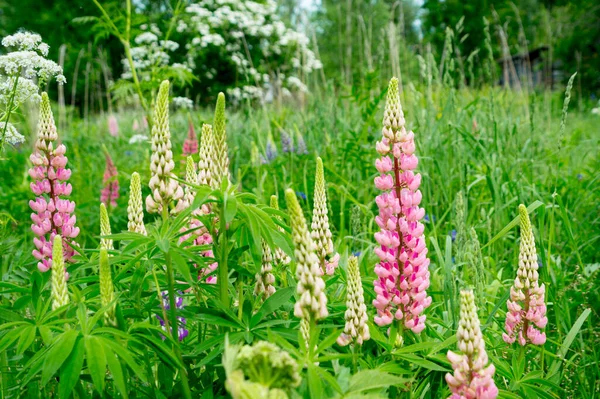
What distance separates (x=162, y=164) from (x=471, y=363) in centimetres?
101

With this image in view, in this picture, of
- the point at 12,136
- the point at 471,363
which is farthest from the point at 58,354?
the point at 12,136

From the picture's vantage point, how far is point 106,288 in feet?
4.79

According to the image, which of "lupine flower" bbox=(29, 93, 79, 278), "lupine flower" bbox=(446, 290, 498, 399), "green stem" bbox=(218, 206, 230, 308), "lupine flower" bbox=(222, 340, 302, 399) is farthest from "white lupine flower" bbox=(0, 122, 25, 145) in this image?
"lupine flower" bbox=(446, 290, 498, 399)

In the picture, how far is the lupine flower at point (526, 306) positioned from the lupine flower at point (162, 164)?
116cm

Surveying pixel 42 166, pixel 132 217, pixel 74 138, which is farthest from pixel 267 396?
pixel 74 138

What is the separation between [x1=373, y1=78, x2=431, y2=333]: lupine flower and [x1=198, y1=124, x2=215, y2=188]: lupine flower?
0.52m

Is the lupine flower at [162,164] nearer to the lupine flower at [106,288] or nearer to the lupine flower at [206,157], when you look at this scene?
the lupine flower at [206,157]

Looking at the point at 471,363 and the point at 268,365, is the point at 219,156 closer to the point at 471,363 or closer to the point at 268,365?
the point at 268,365

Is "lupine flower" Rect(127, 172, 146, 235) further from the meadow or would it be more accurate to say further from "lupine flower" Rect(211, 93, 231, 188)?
"lupine flower" Rect(211, 93, 231, 188)

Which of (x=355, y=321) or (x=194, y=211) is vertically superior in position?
(x=194, y=211)

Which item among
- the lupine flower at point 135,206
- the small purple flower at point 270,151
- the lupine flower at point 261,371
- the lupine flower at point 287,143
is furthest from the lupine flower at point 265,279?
the small purple flower at point 270,151

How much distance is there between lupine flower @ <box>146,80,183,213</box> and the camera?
172cm

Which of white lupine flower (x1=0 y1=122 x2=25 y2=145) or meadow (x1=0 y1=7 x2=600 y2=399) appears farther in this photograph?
white lupine flower (x1=0 y1=122 x2=25 y2=145)

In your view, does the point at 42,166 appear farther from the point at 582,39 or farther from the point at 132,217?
the point at 582,39
